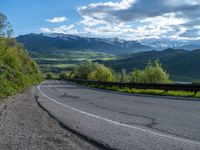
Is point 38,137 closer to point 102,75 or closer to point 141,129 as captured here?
point 141,129

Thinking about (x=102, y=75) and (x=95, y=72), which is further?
(x=95, y=72)

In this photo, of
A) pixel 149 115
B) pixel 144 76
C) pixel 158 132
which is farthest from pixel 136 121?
pixel 144 76

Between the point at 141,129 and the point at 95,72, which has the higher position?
the point at 141,129

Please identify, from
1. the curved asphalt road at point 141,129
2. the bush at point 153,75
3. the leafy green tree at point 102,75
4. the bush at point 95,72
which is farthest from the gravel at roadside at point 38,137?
the bush at point 153,75

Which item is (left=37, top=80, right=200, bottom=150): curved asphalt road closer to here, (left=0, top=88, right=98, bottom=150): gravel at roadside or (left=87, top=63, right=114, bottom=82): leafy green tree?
(left=0, top=88, right=98, bottom=150): gravel at roadside

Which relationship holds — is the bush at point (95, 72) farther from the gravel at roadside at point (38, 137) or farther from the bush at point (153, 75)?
the gravel at roadside at point (38, 137)

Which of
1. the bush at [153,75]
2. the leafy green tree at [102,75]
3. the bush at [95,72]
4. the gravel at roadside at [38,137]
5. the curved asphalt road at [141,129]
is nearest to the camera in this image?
the curved asphalt road at [141,129]

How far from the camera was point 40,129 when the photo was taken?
32.2ft

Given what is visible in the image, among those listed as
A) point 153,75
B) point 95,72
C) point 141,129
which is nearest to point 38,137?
point 141,129

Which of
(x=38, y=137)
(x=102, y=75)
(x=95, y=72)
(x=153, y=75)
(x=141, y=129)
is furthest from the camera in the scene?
(x=95, y=72)

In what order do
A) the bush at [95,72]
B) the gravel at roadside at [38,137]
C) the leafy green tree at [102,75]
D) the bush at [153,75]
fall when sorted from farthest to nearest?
the bush at [95,72] → the leafy green tree at [102,75] → the bush at [153,75] → the gravel at roadside at [38,137]

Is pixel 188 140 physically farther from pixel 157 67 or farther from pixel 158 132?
pixel 157 67

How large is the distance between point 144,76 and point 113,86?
1815 inches

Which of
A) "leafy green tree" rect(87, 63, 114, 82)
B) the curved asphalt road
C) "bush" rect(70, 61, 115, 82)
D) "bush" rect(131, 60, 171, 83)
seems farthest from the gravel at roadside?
"bush" rect(131, 60, 171, 83)
